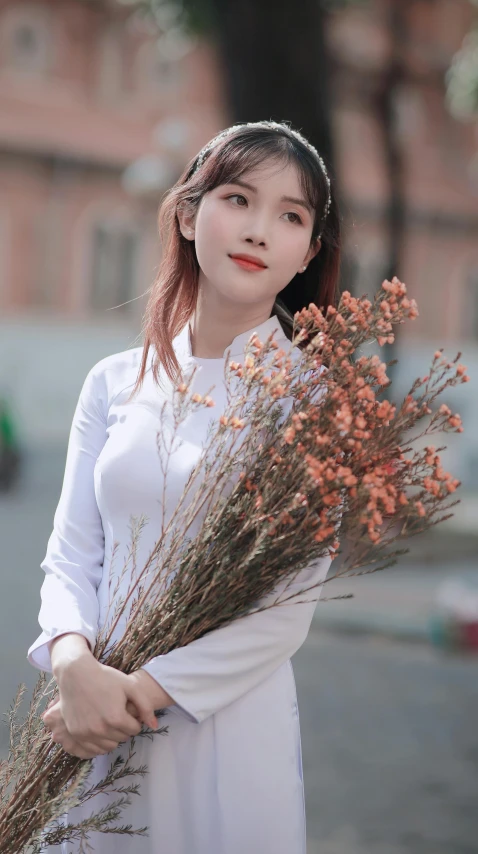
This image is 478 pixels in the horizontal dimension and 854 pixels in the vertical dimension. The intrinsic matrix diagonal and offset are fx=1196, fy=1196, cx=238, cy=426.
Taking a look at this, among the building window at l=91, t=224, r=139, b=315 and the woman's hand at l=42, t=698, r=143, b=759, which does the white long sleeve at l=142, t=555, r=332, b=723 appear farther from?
the building window at l=91, t=224, r=139, b=315

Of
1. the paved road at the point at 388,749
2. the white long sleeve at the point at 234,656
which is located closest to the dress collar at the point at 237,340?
the white long sleeve at the point at 234,656

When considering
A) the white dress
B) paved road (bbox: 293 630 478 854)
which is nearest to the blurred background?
paved road (bbox: 293 630 478 854)

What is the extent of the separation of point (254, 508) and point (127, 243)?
65.0ft

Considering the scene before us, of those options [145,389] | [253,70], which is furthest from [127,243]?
[145,389]

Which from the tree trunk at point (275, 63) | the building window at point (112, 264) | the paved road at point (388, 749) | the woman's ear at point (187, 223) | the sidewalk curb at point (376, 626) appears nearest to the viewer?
the woman's ear at point (187, 223)

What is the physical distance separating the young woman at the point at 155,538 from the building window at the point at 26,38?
1920 centimetres

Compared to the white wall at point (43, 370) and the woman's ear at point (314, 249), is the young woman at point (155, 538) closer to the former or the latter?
the woman's ear at point (314, 249)

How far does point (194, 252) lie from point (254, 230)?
0.23 metres

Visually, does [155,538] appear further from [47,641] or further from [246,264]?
[246,264]

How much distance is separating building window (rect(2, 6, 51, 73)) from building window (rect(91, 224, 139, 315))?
9.66 ft

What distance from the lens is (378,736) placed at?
220 inches

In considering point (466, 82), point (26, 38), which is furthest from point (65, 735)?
point (26, 38)

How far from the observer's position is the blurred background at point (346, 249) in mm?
5523

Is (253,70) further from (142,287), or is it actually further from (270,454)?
(142,287)
